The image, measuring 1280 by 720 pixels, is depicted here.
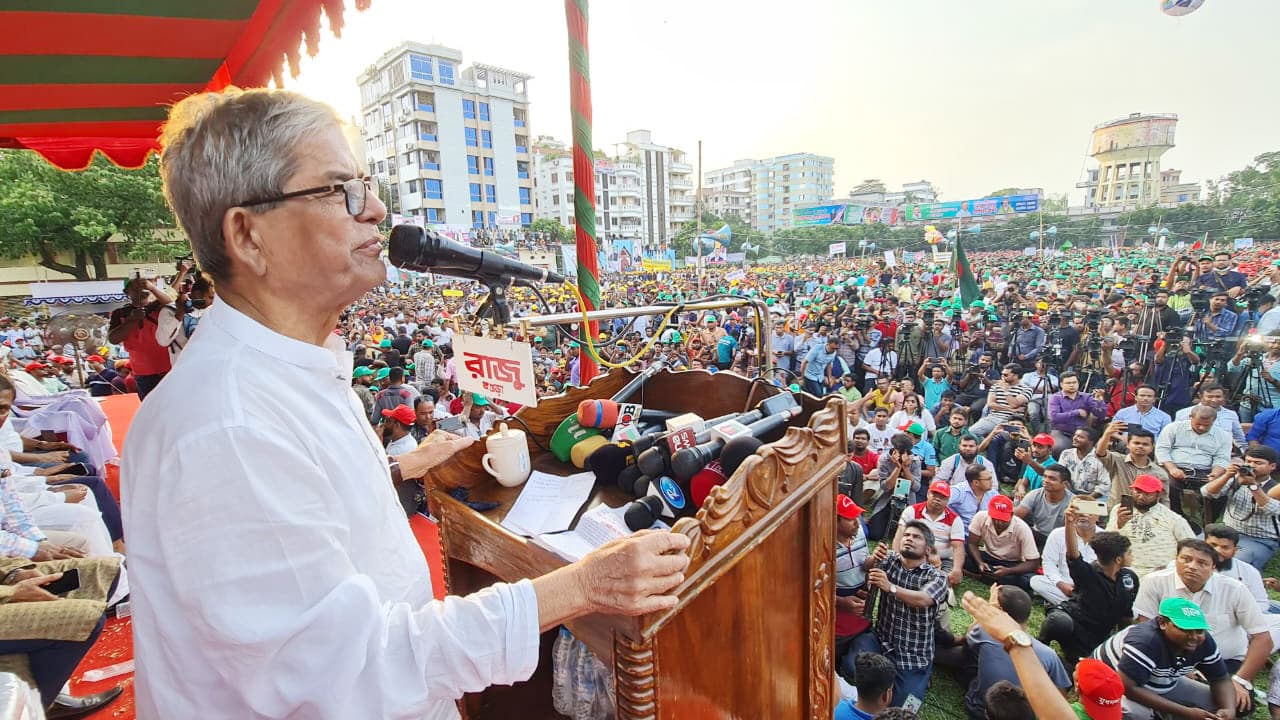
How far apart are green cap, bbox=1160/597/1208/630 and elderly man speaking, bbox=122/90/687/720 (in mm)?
3797

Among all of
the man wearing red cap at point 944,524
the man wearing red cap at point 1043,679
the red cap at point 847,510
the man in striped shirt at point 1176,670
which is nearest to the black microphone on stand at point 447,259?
the man wearing red cap at point 1043,679

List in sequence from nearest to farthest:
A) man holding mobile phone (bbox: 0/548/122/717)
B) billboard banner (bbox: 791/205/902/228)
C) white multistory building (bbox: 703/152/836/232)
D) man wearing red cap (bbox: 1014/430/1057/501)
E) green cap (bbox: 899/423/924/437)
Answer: man holding mobile phone (bbox: 0/548/122/717) → man wearing red cap (bbox: 1014/430/1057/501) → green cap (bbox: 899/423/924/437) → billboard banner (bbox: 791/205/902/228) → white multistory building (bbox: 703/152/836/232)

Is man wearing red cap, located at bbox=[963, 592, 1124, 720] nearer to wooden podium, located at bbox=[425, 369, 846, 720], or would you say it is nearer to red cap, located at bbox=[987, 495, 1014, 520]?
wooden podium, located at bbox=[425, 369, 846, 720]

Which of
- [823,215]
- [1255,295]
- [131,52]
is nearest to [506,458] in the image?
[131,52]

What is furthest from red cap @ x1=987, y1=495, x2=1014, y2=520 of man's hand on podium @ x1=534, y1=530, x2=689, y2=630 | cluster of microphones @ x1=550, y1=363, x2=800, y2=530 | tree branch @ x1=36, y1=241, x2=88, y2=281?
tree branch @ x1=36, y1=241, x2=88, y2=281

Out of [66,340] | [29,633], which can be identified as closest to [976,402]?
[29,633]

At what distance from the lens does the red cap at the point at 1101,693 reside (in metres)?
2.66

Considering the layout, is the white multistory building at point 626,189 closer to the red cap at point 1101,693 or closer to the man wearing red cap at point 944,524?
the man wearing red cap at point 944,524

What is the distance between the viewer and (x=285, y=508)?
2.97ft

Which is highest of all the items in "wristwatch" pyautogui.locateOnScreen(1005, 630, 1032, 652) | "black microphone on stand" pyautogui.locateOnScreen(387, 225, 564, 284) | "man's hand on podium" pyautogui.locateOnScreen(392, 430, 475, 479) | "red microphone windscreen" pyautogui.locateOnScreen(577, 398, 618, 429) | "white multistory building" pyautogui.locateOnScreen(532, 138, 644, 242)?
"white multistory building" pyautogui.locateOnScreen(532, 138, 644, 242)

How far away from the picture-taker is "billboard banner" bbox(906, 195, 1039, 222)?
38.1 meters

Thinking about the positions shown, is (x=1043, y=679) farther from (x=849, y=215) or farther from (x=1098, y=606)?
(x=849, y=215)

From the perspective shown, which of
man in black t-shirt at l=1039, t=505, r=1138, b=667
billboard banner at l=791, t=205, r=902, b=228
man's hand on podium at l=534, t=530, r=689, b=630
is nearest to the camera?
man's hand on podium at l=534, t=530, r=689, b=630

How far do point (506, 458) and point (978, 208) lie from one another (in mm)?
47204
